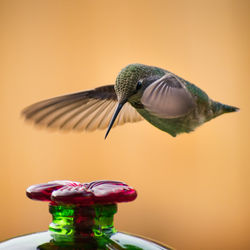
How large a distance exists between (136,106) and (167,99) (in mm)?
130

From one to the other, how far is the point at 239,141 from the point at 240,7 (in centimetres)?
73

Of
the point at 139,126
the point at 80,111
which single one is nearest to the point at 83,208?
the point at 80,111

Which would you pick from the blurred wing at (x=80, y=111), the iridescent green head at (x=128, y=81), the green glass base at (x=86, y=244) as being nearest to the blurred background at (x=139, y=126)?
the blurred wing at (x=80, y=111)

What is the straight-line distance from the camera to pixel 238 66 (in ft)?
7.31

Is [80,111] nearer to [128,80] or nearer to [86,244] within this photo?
[128,80]

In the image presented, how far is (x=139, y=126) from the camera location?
2168 mm

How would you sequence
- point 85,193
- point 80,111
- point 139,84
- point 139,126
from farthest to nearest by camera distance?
point 139,126
point 80,111
point 139,84
point 85,193

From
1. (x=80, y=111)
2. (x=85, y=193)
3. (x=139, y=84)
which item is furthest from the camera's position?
(x=80, y=111)

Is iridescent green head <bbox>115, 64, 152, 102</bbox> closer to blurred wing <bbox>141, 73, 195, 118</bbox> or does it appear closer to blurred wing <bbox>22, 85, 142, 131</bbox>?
blurred wing <bbox>141, 73, 195, 118</bbox>

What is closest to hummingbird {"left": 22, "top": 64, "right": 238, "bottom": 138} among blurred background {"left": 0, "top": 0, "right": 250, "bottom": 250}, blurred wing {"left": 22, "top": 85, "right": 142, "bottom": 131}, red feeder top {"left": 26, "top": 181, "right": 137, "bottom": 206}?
blurred wing {"left": 22, "top": 85, "right": 142, "bottom": 131}

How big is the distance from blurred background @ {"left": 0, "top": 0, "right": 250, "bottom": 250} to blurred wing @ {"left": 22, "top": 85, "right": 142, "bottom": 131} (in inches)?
43.1

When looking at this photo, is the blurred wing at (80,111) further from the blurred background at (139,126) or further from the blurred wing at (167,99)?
the blurred background at (139,126)

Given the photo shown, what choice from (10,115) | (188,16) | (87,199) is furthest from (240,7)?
(87,199)

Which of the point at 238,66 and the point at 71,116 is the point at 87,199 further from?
the point at 238,66
